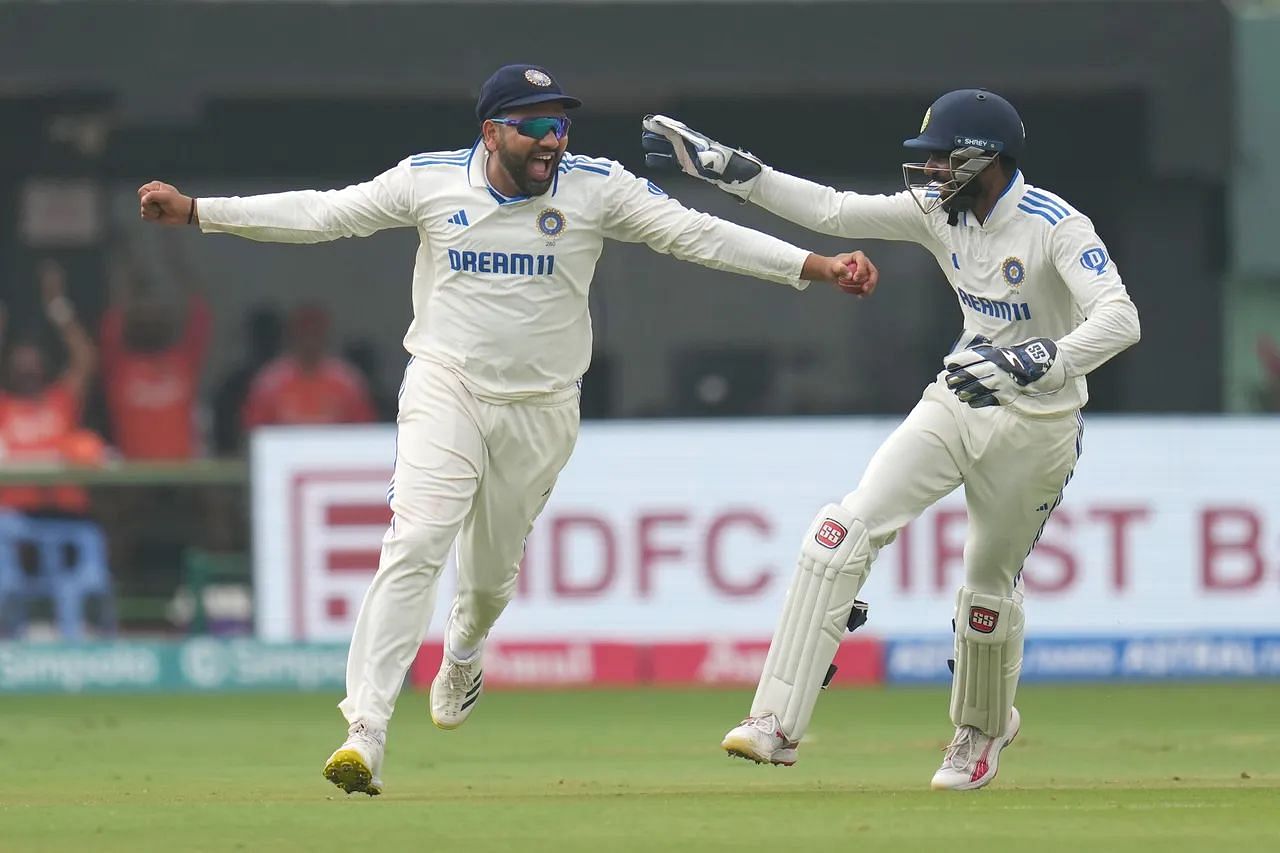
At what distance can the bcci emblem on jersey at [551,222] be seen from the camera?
7531 mm

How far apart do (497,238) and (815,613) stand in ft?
4.81

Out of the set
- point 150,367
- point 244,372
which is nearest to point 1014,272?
point 244,372

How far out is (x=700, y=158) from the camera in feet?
25.7

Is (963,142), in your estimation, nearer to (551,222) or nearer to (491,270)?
(551,222)

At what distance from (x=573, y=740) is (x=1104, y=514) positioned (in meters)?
3.58

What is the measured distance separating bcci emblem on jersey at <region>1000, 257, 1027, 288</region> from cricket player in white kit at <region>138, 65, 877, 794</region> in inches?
16.0

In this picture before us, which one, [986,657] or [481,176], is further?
[986,657]

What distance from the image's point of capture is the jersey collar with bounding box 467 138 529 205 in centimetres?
749

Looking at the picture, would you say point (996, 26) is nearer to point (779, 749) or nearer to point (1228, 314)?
point (1228, 314)

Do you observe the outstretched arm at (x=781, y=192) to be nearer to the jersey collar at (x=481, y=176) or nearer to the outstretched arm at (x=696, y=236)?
the outstretched arm at (x=696, y=236)

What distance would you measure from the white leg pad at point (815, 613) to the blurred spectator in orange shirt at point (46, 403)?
6592mm

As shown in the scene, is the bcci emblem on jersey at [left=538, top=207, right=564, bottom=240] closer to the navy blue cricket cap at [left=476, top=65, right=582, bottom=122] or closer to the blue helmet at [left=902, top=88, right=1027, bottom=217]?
the navy blue cricket cap at [left=476, top=65, right=582, bottom=122]

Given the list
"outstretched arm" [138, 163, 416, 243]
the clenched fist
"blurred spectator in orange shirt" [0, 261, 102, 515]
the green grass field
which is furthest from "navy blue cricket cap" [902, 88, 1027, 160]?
"blurred spectator in orange shirt" [0, 261, 102, 515]

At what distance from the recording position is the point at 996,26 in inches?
555
